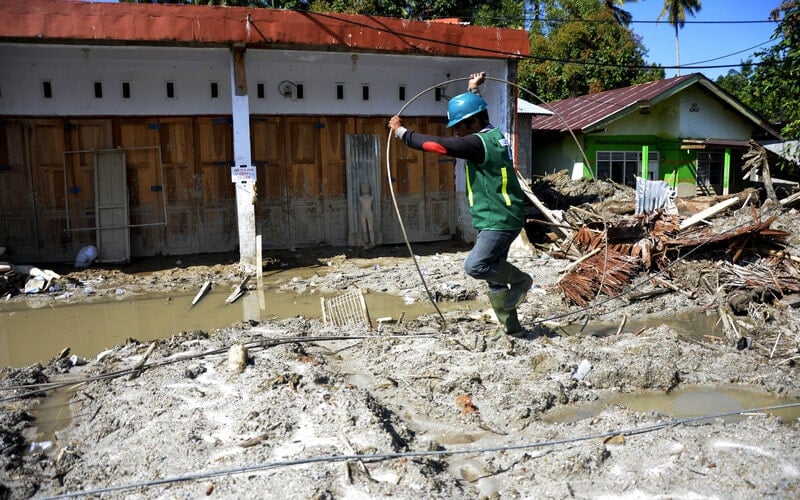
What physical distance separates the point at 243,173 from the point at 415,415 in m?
7.23

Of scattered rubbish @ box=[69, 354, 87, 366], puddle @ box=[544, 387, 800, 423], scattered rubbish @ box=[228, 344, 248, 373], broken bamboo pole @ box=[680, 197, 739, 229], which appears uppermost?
broken bamboo pole @ box=[680, 197, 739, 229]

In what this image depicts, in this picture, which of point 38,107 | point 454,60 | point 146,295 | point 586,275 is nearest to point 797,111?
point 454,60

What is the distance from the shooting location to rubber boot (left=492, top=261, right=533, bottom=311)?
516cm

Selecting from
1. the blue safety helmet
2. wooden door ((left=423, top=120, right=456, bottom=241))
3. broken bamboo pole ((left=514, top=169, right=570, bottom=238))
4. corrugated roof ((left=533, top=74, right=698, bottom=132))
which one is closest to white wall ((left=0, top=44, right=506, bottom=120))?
wooden door ((left=423, top=120, right=456, bottom=241))

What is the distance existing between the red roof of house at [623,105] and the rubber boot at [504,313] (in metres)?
12.1

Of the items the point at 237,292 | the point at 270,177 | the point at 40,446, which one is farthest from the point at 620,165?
the point at 40,446

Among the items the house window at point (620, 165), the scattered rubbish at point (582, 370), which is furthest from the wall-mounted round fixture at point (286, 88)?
the house window at point (620, 165)

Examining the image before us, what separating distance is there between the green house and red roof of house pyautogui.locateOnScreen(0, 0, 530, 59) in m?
7.57

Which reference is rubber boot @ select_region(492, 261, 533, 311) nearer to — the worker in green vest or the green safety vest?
the worker in green vest

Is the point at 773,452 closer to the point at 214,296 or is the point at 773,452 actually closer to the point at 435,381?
the point at 435,381

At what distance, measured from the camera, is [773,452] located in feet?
11.0

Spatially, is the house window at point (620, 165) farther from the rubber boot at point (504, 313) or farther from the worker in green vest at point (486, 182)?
the worker in green vest at point (486, 182)

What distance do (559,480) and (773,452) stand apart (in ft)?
4.10

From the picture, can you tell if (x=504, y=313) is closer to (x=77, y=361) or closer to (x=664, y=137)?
(x=77, y=361)
